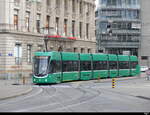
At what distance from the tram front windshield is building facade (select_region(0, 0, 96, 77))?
256 inches

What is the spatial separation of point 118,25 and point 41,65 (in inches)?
2713

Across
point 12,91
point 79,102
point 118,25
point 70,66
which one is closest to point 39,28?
point 70,66

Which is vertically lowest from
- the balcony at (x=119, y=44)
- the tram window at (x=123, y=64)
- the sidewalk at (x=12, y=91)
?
the sidewalk at (x=12, y=91)

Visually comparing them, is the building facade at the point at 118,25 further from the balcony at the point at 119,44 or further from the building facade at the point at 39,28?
the building facade at the point at 39,28

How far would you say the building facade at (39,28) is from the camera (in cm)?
5316

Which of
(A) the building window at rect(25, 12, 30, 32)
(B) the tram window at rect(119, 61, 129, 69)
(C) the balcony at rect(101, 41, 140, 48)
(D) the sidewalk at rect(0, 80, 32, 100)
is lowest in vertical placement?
(D) the sidewalk at rect(0, 80, 32, 100)

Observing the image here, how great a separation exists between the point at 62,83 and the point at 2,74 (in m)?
13.4

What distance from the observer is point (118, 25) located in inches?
4144

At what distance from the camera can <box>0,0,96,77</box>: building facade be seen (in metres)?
53.2

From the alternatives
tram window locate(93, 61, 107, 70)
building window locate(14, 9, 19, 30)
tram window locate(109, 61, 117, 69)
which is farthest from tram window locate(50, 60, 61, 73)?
building window locate(14, 9, 19, 30)

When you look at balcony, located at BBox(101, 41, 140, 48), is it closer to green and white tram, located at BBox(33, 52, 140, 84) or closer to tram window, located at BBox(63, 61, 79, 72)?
green and white tram, located at BBox(33, 52, 140, 84)

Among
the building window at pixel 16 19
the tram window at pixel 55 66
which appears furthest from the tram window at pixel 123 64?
the tram window at pixel 55 66

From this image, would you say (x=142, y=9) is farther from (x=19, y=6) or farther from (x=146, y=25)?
(x=19, y=6)

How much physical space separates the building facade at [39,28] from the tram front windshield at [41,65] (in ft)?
21.4
